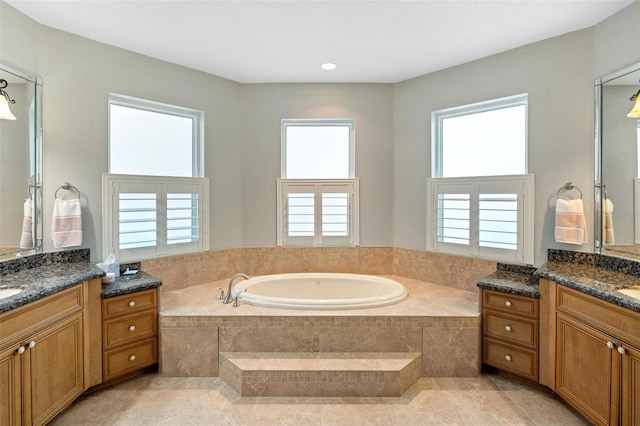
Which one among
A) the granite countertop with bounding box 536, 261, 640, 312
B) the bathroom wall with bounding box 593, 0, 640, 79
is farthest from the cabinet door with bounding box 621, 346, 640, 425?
the bathroom wall with bounding box 593, 0, 640, 79

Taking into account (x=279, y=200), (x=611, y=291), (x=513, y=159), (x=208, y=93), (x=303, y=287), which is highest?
(x=208, y=93)

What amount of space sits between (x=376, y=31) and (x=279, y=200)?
181cm

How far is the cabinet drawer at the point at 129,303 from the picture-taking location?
2301mm

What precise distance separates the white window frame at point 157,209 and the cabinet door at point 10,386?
45.7 inches

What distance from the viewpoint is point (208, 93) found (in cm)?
331

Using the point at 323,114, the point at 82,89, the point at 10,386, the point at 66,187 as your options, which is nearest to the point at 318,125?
the point at 323,114

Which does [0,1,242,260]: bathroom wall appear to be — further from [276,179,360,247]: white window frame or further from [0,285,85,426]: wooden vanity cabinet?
[276,179,360,247]: white window frame

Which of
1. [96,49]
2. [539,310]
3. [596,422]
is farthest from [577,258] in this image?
[96,49]

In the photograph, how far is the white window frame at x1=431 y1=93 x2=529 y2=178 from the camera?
279cm

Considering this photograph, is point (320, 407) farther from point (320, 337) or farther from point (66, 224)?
point (66, 224)

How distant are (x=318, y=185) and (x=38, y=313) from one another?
2416mm

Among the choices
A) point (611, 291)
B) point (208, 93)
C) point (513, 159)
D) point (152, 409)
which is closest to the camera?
point (611, 291)

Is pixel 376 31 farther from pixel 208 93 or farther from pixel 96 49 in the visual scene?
pixel 96 49

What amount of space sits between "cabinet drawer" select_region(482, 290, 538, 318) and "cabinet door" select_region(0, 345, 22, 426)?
9.43 ft
